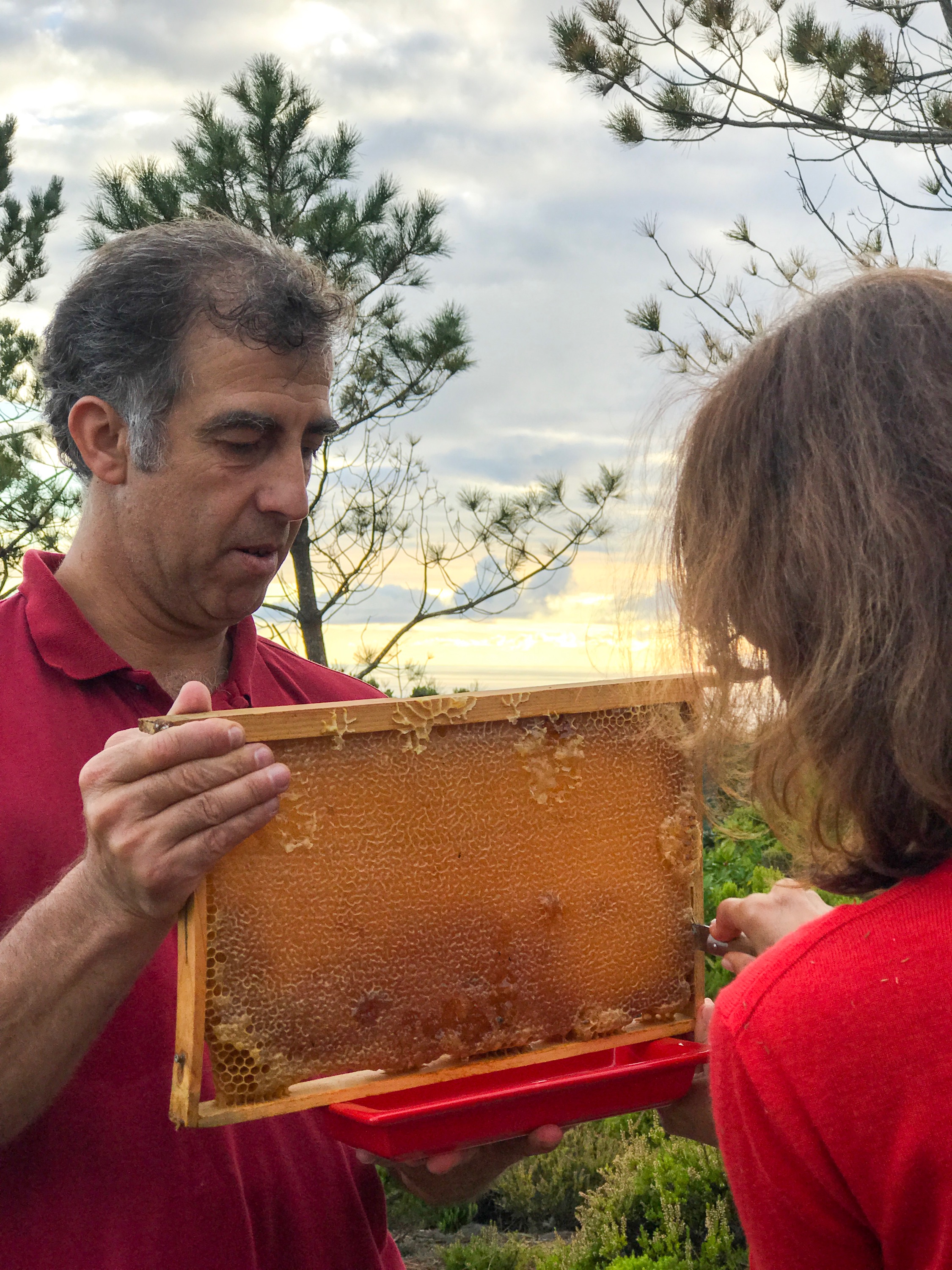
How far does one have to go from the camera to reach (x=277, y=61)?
10227mm

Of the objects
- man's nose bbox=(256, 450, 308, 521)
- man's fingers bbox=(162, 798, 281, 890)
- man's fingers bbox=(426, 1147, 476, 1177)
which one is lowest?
man's fingers bbox=(426, 1147, 476, 1177)

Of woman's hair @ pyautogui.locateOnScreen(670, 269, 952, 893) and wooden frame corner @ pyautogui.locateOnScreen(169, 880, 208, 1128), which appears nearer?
woman's hair @ pyautogui.locateOnScreen(670, 269, 952, 893)

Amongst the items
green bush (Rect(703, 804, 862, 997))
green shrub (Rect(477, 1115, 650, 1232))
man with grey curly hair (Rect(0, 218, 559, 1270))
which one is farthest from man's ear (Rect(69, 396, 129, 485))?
green shrub (Rect(477, 1115, 650, 1232))

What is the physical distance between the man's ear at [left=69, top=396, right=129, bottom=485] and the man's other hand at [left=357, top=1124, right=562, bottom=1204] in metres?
1.81

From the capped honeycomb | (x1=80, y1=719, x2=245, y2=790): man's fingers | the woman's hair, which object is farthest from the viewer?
the capped honeycomb

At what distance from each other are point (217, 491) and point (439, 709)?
1126mm

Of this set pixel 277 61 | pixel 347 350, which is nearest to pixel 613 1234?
pixel 347 350

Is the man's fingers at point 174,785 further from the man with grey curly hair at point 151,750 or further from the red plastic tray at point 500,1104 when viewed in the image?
the red plastic tray at point 500,1104

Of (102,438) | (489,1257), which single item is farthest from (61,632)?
(489,1257)

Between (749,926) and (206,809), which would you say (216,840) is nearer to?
(206,809)

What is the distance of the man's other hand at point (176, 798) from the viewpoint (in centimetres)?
178

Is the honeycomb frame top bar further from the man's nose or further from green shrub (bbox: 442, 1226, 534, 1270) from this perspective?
green shrub (bbox: 442, 1226, 534, 1270)

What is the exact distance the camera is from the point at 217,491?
288 cm

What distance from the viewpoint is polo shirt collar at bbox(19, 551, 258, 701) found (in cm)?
260
